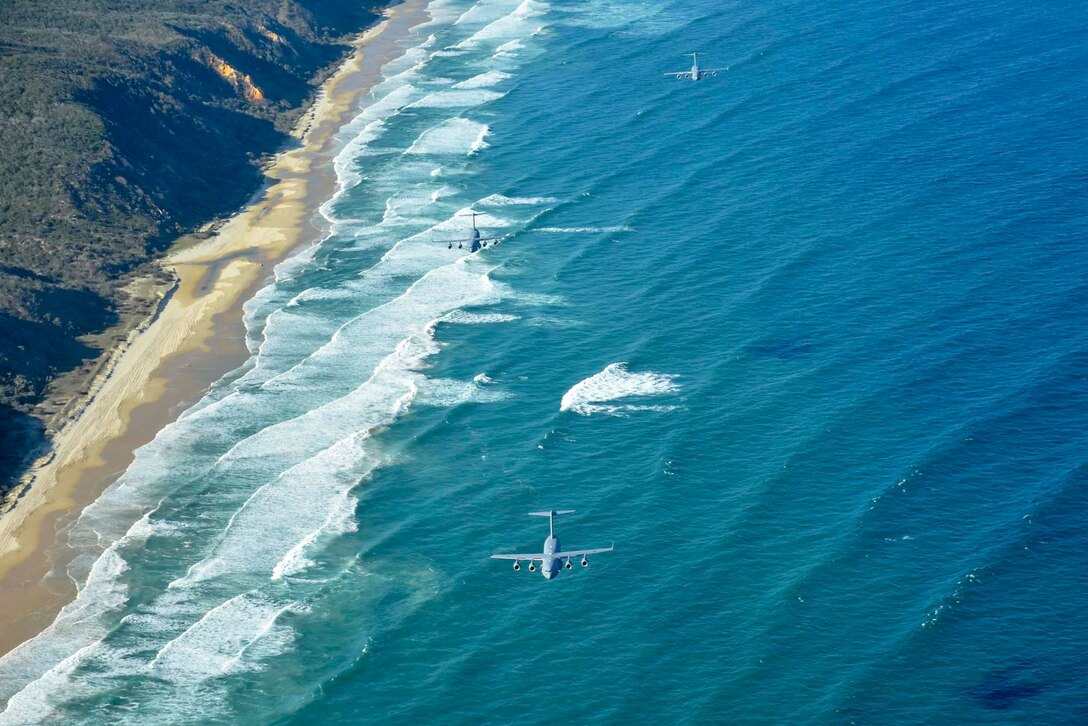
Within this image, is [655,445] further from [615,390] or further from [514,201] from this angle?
[514,201]

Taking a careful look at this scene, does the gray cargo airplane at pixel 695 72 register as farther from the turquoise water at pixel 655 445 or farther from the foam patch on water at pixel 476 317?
the foam patch on water at pixel 476 317

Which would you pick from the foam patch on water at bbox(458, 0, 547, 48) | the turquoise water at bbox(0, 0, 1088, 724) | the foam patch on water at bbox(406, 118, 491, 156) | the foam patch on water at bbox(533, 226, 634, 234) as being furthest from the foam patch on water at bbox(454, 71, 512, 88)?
the foam patch on water at bbox(533, 226, 634, 234)

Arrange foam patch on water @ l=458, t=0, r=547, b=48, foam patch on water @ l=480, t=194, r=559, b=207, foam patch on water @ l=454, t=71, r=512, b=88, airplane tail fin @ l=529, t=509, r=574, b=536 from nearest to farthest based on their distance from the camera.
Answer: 1. airplane tail fin @ l=529, t=509, r=574, b=536
2. foam patch on water @ l=480, t=194, r=559, b=207
3. foam patch on water @ l=454, t=71, r=512, b=88
4. foam patch on water @ l=458, t=0, r=547, b=48

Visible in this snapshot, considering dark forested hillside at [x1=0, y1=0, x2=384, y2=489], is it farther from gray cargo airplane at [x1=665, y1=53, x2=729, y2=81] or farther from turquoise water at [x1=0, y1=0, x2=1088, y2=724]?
gray cargo airplane at [x1=665, y1=53, x2=729, y2=81]

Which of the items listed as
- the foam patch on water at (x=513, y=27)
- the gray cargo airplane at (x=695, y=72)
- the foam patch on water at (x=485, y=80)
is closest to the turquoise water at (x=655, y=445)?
the gray cargo airplane at (x=695, y=72)

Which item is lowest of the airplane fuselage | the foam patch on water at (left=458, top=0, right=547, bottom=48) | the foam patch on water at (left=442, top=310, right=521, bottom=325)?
the airplane fuselage

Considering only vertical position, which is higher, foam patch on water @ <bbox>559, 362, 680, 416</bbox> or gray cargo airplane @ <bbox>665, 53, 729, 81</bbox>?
gray cargo airplane @ <bbox>665, 53, 729, 81</bbox>
